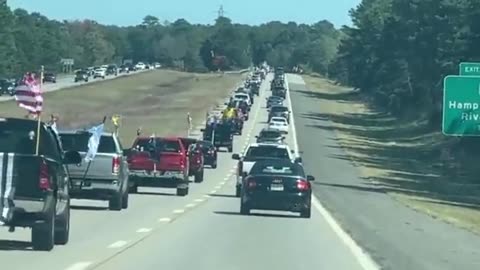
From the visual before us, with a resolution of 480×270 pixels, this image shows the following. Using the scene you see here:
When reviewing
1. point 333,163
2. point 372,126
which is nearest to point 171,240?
point 333,163

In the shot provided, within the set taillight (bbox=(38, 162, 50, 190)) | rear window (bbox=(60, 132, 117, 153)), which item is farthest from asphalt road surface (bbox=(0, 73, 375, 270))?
rear window (bbox=(60, 132, 117, 153))

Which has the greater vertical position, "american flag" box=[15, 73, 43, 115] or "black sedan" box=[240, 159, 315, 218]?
"american flag" box=[15, 73, 43, 115]

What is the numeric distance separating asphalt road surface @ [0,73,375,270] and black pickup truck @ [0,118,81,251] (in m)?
0.44

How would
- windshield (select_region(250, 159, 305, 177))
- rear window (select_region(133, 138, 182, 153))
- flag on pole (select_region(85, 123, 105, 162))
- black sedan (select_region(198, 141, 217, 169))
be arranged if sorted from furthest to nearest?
1. black sedan (select_region(198, 141, 217, 169))
2. rear window (select_region(133, 138, 182, 153))
3. windshield (select_region(250, 159, 305, 177))
4. flag on pole (select_region(85, 123, 105, 162))

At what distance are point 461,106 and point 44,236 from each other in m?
16.9

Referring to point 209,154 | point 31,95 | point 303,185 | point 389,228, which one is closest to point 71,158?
point 31,95

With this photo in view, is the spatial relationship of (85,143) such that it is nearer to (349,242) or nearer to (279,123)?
(349,242)

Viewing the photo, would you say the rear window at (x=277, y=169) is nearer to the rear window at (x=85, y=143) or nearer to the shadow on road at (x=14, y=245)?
the rear window at (x=85, y=143)

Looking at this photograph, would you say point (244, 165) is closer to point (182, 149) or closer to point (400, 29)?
point (182, 149)

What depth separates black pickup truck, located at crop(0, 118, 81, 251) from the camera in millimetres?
19391

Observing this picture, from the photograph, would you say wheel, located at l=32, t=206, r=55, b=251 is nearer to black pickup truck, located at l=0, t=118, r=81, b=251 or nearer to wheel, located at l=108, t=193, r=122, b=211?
black pickup truck, located at l=0, t=118, r=81, b=251

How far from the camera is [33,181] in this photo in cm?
1962

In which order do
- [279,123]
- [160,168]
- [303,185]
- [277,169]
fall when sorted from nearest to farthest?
[303,185] → [277,169] → [160,168] → [279,123]

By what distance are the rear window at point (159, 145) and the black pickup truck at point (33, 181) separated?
2059 centimetres
